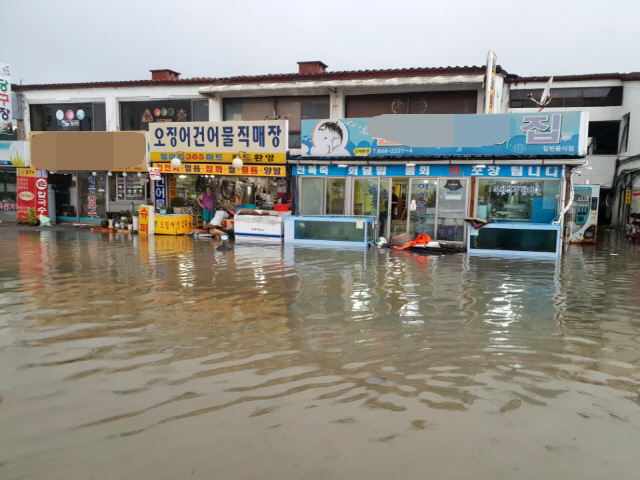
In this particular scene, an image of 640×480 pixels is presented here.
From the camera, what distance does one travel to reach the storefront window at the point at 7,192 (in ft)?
71.7

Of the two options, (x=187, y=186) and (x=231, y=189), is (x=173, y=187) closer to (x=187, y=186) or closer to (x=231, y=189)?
(x=187, y=186)

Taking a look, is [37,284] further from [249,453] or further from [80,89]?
[80,89]

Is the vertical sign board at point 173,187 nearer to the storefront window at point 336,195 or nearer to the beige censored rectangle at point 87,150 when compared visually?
the beige censored rectangle at point 87,150

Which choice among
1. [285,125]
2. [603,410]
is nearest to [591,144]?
[285,125]

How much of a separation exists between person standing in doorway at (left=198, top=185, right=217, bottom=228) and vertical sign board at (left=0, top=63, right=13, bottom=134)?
32.2 feet

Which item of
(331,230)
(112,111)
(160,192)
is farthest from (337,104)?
(112,111)

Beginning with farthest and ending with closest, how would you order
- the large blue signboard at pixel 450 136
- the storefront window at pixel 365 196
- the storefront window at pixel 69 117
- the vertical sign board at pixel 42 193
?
the storefront window at pixel 69 117 → the vertical sign board at pixel 42 193 → the storefront window at pixel 365 196 → the large blue signboard at pixel 450 136

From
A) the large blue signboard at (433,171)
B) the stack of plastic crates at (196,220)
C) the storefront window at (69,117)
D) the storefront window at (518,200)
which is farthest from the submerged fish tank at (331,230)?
the storefront window at (69,117)

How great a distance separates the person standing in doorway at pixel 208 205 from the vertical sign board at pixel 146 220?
71.0 inches

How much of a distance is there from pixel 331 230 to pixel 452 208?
391 centimetres

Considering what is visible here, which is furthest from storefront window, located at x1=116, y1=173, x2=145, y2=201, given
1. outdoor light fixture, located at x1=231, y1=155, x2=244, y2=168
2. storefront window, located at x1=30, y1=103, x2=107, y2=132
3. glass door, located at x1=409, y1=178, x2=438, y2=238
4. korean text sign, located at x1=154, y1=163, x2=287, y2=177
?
glass door, located at x1=409, y1=178, x2=438, y2=238

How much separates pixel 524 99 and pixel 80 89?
20.5m

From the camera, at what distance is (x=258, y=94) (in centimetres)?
1947

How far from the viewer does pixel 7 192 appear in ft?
72.2
